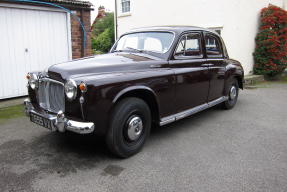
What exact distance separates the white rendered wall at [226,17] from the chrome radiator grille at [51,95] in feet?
25.9

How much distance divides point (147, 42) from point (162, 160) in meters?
2.00

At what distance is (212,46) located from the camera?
16.2ft

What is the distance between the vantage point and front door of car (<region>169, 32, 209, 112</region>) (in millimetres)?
3877

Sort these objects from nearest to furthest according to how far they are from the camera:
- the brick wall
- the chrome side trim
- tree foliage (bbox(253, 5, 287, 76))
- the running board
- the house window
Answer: the running board, the chrome side trim, the brick wall, tree foliage (bbox(253, 5, 287, 76)), the house window

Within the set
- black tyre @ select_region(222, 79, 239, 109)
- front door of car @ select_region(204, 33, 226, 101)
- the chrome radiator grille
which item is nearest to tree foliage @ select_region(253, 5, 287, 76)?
black tyre @ select_region(222, 79, 239, 109)

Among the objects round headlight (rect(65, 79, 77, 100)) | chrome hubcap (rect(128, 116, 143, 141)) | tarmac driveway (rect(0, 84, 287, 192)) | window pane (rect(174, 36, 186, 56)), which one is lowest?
tarmac driveway (rect(0, 84, 287, 192))

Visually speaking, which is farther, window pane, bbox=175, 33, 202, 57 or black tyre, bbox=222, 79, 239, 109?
black tyre, bbox=222, 79, 239, 109

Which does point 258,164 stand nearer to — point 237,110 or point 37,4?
point 237,110

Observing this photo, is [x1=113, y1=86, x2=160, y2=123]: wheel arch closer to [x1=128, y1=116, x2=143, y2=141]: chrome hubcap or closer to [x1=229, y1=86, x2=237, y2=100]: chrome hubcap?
[x1=128, y1=116, x2=143, y2=141]: chrome hubcap

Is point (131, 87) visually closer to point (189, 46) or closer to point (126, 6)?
point (189, 46)

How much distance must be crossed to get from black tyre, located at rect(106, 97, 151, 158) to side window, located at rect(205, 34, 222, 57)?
80.8 inches

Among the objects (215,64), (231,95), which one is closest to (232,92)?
(231,95)

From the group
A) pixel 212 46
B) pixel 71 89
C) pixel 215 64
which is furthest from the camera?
pixel 212 46

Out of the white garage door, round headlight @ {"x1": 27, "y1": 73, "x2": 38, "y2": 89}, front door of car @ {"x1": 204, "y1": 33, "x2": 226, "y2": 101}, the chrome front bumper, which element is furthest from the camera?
the white garage door
